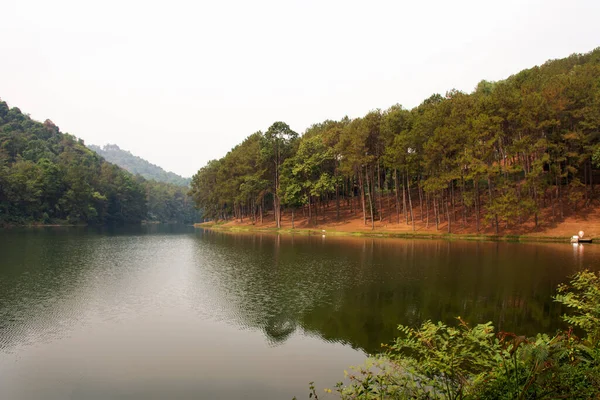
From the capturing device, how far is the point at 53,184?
123 metres

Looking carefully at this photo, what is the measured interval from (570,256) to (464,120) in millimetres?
30857

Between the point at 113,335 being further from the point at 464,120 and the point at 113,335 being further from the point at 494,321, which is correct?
Result: the point at 464,120

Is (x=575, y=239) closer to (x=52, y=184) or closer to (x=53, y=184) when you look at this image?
(x=52, y=184)

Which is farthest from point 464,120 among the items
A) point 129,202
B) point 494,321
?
point 129,202

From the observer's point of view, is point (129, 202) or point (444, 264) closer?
point (444, 264)

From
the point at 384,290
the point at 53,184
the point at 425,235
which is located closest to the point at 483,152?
the point at 425,235

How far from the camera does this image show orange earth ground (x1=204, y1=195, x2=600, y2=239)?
5562cm

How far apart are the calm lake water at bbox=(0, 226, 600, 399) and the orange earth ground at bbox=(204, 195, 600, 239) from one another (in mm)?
23286

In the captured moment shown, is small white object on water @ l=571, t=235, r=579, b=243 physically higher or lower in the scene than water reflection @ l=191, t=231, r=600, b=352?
higher

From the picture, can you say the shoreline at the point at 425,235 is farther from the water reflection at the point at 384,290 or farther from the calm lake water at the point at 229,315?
the calm lake water at the point at 229,315

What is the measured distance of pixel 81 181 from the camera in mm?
132875

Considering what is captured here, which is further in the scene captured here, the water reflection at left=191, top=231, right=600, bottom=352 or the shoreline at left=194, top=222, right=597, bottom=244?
the shoreline at left=194, top=222, right=597, bottom=244

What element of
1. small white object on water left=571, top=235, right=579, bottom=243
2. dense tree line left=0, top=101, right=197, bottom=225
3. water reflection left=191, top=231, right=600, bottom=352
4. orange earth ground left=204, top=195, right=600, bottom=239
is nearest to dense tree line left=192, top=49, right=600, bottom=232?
orange earth ground left=204, top=195, right=600, bottom=239

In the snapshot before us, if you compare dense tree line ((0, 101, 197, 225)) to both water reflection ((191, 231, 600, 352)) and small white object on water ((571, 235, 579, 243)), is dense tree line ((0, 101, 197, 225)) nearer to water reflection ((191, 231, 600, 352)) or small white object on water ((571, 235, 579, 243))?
water reflection ((191, 231, 600, 352))
